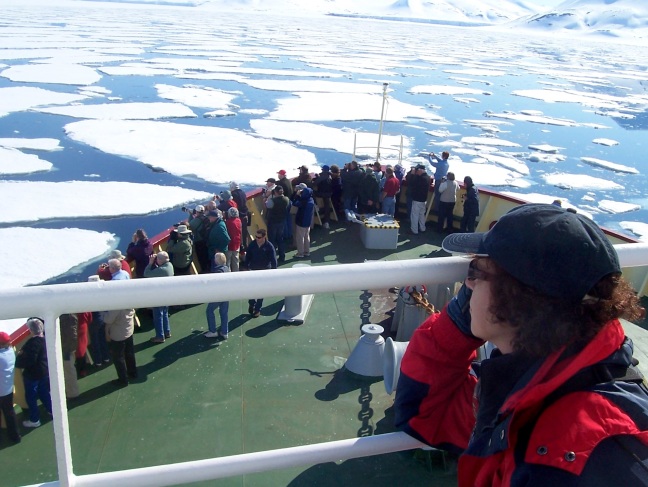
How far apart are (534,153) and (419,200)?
16319 millimetres

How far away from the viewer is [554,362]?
1.06 metres

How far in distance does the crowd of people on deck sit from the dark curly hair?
4273mm

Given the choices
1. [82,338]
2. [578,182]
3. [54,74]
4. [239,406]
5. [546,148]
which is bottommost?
[578,182]

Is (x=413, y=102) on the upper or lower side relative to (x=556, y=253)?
lower

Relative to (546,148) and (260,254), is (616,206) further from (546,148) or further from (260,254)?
(260,254)

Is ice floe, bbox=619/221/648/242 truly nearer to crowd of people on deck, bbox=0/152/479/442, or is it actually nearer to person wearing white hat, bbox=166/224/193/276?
crowd of people on deck, bbox=0/152/479/442

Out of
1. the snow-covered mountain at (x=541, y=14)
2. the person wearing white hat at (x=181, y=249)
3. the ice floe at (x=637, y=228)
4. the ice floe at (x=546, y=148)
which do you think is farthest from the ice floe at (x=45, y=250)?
the snow-covered mountain at (x=541, y=14)

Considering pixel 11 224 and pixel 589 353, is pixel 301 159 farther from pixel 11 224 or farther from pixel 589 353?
pixel 589 353

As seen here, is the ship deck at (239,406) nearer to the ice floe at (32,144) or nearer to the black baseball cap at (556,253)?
the black baseball cap at (556,253)

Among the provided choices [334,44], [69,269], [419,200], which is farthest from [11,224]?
[334,44]

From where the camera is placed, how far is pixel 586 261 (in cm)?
104

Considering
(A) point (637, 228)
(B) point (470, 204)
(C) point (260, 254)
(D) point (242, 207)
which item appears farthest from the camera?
(A) point (637, 228)

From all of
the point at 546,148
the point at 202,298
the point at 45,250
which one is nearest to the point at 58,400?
the point at 202,298

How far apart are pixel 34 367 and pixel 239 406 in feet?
5.81
